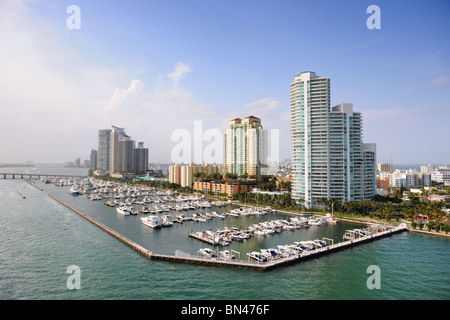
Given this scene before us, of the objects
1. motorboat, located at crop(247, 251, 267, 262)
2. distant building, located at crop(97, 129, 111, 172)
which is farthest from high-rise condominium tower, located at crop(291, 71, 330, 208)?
distant building, located at crop(97, 129, 111, 172)

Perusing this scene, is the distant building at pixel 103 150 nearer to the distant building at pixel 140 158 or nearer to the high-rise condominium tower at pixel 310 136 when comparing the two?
the distant building at pixel 140 158

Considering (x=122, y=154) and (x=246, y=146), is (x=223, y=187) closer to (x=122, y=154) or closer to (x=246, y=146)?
(x=246, y=146)

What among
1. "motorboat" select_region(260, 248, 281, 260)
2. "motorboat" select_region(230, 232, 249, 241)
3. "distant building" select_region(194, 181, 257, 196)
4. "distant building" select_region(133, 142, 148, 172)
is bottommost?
"motorboat" select_region(230, 232, 249, 241)

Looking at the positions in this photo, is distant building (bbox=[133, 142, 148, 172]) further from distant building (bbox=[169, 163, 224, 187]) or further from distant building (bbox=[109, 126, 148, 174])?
distant building (bbox=[169, 163, 224, 187])

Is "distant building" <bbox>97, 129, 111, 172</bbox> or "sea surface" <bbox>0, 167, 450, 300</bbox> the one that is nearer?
"sea surface" <bbox>0, 167, 450, 300</bbox>

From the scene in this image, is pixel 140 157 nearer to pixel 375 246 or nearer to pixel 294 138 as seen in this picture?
pixel 294 138

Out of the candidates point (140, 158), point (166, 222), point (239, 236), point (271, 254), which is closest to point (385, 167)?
point (239, 236)
